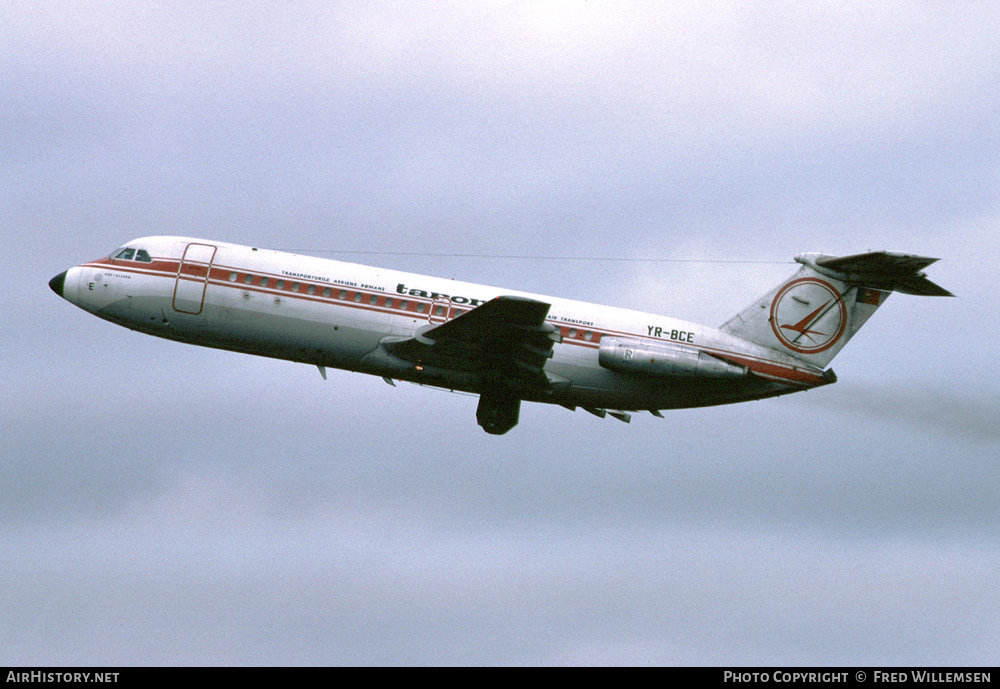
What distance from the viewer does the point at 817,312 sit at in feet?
142

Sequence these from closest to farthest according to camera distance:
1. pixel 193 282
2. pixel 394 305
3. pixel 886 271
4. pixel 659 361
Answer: pixel 659 361 → pixel 886 271 → pixel 394 305 → pixel 193 282

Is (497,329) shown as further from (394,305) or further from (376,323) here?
(376,323)

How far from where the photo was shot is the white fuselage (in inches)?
1660

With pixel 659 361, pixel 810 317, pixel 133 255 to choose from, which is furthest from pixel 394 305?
pixel 810 317

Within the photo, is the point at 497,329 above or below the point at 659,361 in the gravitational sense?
above

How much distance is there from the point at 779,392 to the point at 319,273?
14165 mm

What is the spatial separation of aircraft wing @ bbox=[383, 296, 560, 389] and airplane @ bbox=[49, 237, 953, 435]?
2.0 inches

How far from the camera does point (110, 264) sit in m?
44.7

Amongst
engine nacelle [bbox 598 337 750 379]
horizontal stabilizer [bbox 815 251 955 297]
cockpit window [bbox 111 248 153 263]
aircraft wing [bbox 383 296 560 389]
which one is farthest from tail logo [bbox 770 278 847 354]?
cockpit window [bbox 111 248 153 263]

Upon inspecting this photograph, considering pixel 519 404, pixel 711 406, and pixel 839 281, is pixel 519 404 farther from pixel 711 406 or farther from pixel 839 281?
pixel 839 281

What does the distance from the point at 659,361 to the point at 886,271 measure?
288 inches

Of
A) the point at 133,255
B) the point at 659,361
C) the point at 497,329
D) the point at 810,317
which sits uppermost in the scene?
the point at 133,255
